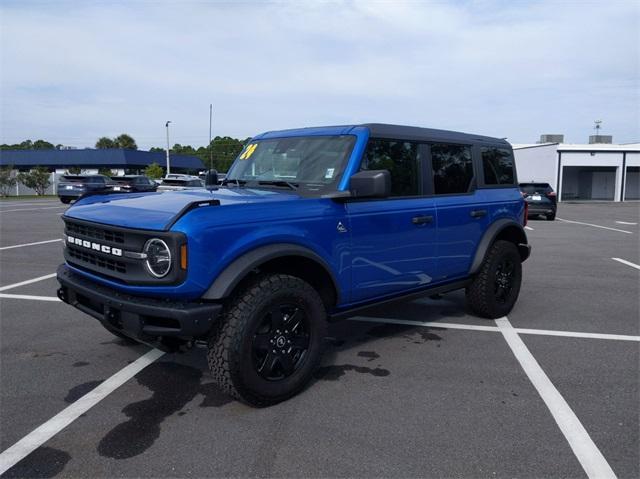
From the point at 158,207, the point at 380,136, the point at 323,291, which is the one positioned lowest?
the point at 323,291

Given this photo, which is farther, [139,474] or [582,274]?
[582,274]

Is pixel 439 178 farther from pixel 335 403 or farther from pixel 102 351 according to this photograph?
pixel 102 351

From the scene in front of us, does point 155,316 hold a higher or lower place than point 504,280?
higher

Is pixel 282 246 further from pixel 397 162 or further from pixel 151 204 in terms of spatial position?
pixel 397 162

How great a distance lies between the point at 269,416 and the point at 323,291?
1.01 m

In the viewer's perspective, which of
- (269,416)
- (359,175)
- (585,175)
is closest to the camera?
(269,416)

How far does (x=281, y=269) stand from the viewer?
12.2 feet

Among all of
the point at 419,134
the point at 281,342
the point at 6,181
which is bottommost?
the point at 281,342

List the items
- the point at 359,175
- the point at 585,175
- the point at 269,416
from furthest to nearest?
the point at 585,175
the point at 359,175
the point at 269,416

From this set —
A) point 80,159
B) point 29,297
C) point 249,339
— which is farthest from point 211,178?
point 80,159

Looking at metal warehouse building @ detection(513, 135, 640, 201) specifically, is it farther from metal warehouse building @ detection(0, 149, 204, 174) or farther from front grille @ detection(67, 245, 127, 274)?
metal warehouse building @ detection(0, 149, 204, 174)

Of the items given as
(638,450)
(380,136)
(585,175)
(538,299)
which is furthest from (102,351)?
(585,175)

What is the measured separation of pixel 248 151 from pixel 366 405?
2.69 m

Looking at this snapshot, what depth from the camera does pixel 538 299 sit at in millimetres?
6715
